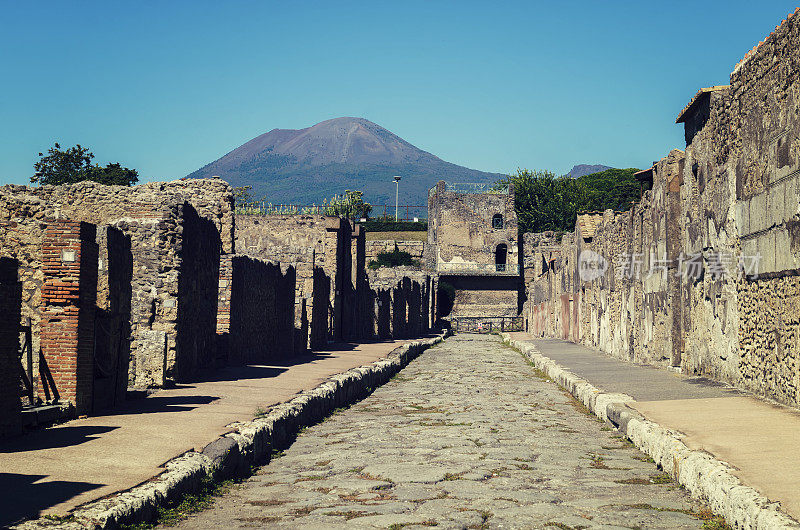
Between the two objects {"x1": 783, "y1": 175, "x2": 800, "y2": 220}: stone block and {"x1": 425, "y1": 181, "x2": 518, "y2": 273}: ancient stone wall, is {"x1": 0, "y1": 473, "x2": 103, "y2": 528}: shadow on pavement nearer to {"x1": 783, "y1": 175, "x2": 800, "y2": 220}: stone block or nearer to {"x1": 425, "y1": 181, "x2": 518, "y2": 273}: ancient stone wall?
{"x1": 783, "y1": 175, "x2": 800, "y2": 220}: stone block

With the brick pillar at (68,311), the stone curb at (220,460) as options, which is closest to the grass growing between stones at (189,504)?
the stone curb at (220,460)

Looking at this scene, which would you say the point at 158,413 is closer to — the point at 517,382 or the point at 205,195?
the point at 517,382

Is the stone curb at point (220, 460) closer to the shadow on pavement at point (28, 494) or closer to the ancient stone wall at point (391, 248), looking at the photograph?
the shadow on pavement at point (28, 494)

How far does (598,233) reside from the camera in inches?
840

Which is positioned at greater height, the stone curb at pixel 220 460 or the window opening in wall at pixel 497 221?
the window opening in wall at pixel 497 221

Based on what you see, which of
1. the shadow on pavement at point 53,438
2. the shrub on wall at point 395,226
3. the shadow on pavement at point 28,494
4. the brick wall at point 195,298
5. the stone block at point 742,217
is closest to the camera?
the shadow on pavement at point 28,494

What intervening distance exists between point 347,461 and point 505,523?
2291 millimetres

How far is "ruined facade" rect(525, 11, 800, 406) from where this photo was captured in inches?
318

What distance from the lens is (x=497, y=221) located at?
208ft

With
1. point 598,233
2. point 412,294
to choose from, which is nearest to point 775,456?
point 598,233

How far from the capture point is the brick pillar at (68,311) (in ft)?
25.8

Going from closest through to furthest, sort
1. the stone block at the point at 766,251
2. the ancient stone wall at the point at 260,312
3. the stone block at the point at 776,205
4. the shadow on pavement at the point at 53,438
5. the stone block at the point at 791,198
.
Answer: the shadow on pavement at the point at 53,438 → the stone block at the point at 791,198 → the stone block at the point at 776,205 → the stone block at the point at 766,251 → the ancient stone wall at the point at 260,312

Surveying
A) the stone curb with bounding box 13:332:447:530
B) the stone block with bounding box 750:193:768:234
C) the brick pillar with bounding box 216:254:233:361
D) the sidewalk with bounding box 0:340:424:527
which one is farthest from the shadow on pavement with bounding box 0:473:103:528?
the brick pillar with bounding box 216:254:233:361

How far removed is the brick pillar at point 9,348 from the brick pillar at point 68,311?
3.65 feet
